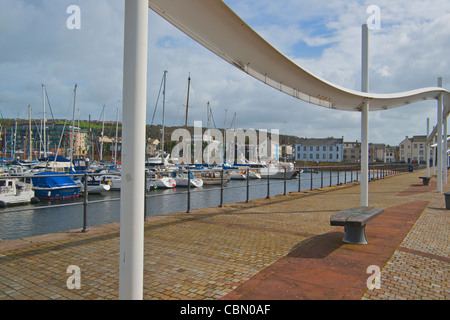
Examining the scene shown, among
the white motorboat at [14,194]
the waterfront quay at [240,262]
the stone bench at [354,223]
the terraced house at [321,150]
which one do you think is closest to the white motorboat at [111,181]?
the white motorboat at [14,194]

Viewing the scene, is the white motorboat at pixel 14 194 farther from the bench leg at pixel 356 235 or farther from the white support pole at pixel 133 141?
the white support pole at pixel 133 141

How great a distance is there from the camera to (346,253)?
4.62 m

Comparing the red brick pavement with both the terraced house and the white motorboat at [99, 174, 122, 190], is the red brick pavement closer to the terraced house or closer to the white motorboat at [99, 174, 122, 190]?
the white motorboat at [99, 174, 122, 190]

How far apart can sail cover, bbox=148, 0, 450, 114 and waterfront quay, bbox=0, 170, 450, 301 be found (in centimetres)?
298

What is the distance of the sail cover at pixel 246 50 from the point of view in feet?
12.7

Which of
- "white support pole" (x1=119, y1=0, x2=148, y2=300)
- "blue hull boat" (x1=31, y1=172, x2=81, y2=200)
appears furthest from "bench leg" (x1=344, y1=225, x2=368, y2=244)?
"blue hull boat" (x1=31, y1=172, x2=81, y2=200)

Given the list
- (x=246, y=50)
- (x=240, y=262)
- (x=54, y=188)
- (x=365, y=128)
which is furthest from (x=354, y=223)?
(x=54, y=188)

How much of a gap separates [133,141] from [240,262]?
8.43 feet

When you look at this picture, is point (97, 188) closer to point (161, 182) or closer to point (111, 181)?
point (111, 181)

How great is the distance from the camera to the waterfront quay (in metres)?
3.22

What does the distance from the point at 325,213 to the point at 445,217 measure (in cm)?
290

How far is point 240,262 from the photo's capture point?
4.18 m

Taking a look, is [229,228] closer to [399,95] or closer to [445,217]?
[445,217]
